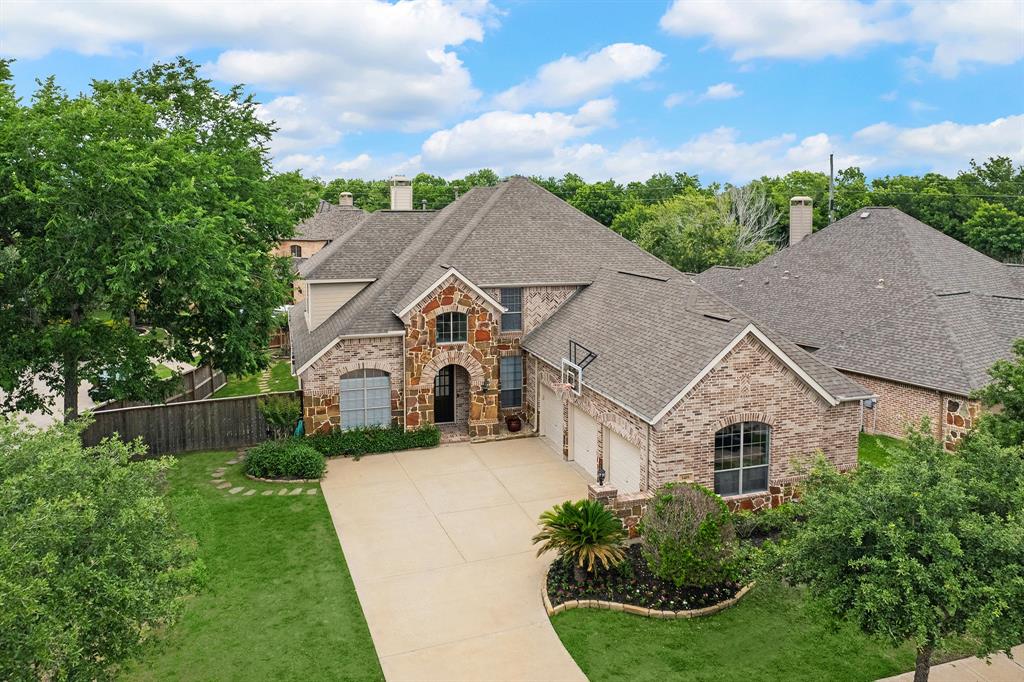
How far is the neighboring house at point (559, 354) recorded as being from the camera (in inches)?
693

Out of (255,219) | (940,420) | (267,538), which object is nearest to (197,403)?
(255,219)

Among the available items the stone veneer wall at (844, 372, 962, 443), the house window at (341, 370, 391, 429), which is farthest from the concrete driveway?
the stone veneer wall at (844, 372, 962, 443)

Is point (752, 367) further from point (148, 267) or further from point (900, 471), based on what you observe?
point (148, 267)

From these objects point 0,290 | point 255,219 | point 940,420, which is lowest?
point 940,420

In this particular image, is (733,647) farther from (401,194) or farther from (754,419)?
(401,194)

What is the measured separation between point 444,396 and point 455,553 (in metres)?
11.2

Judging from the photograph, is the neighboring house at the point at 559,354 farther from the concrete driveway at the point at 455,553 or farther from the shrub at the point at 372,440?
the concrete driveway at the point at 455,553

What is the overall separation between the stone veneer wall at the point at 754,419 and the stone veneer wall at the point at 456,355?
9.10 metres

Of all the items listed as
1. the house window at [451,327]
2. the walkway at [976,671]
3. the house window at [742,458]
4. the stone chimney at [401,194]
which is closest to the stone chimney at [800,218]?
the stone chimney at [401,194]

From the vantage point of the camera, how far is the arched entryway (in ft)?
86.8

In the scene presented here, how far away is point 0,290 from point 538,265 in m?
16.7

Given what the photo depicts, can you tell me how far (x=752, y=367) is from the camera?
17578 mm

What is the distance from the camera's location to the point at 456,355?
81.7ft

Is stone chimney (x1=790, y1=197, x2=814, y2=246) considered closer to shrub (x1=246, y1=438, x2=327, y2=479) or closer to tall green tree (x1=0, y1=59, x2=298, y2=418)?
tall green tree (x1=0, y1=59, x2=298, y2=418)
